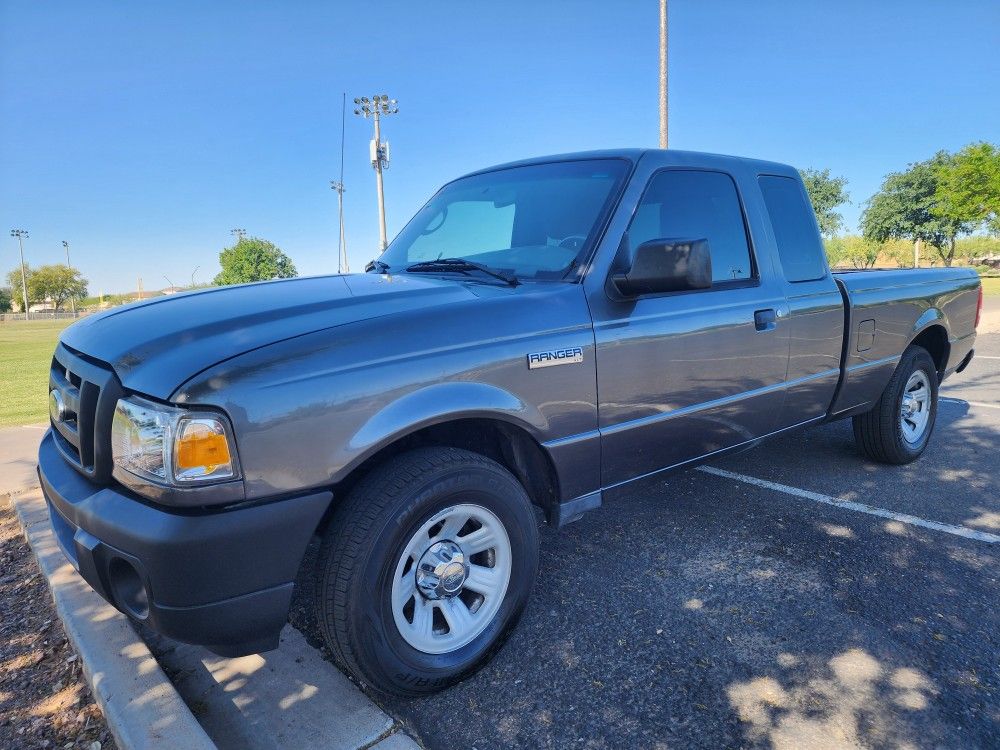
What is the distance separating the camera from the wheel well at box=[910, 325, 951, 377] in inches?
187

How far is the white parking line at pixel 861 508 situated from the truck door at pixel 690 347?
833 millimetres

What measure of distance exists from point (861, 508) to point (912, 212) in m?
47.3

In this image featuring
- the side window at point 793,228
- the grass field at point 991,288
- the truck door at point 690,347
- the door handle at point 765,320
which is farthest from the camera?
the grass field at point 991,288

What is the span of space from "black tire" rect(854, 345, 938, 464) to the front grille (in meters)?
4.52

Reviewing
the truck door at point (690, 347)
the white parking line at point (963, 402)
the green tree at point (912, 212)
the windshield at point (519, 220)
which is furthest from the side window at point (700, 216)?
the green tree at point (912, 212)

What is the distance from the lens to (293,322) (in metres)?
2.11

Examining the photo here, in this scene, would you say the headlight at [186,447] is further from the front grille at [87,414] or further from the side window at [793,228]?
the side window at [793,228]

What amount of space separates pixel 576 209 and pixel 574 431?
3.43 ft

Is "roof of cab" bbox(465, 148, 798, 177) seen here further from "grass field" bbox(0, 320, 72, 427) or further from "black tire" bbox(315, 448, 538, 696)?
"grass field" bbox(0, 320, 72, 427)

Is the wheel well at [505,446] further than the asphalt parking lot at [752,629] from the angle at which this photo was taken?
Yes

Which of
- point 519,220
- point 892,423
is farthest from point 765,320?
point 892,423

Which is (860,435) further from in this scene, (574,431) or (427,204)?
(427,204)

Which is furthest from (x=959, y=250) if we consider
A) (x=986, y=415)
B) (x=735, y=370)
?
(x=735, y=370)

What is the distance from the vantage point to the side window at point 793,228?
3615 millimetres
